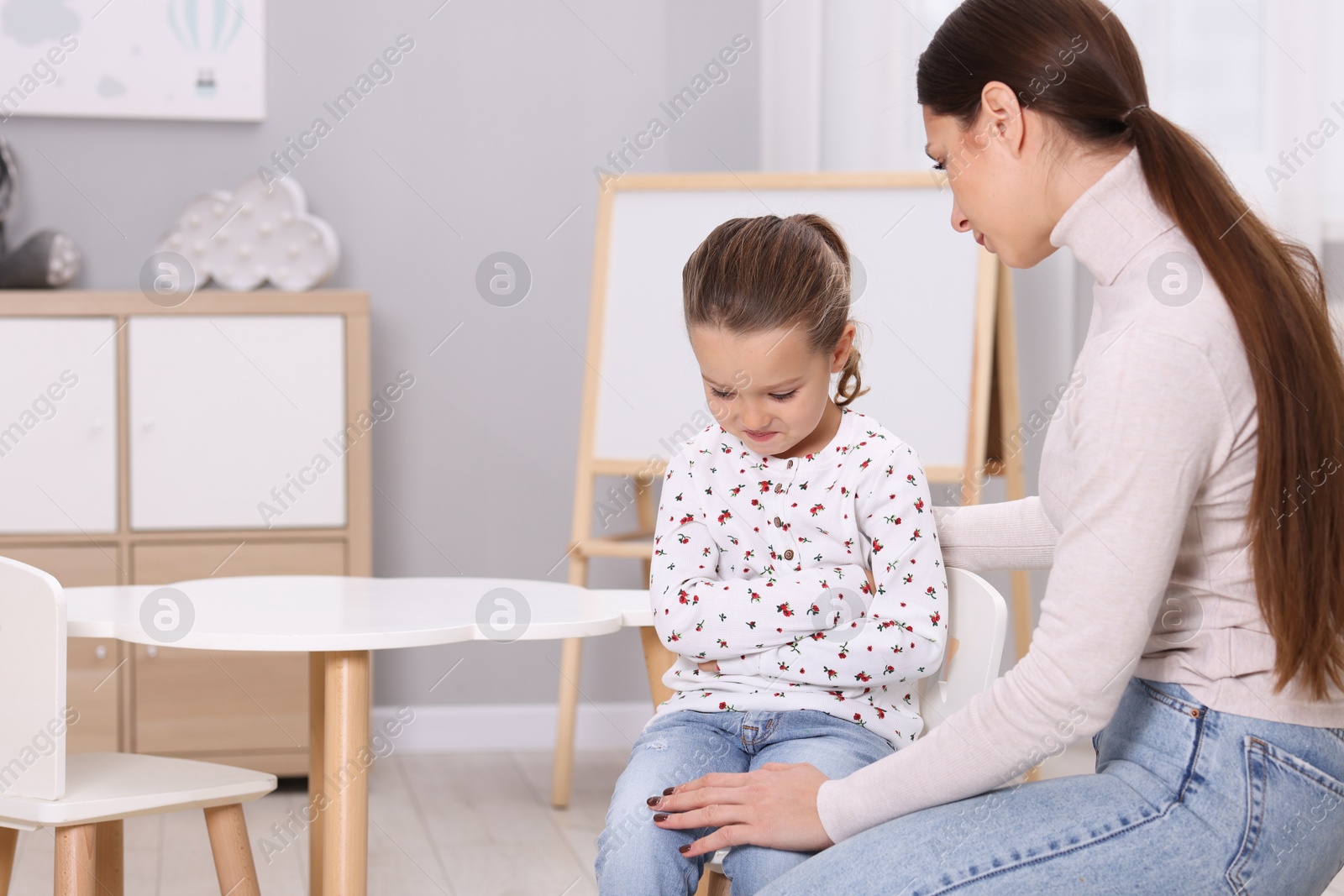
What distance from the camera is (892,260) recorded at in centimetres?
248

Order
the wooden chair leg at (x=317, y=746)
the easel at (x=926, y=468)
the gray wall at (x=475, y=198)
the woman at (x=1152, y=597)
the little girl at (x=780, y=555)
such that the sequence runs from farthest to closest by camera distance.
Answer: the gray wall at (x=475, y=198) < the easel at (x=926, y=468) < the wooden chair leg at (x=317, y=746) < the little girl at (x=780, y=555) < the woman at (x=1152, y=597)

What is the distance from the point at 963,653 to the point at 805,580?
0.17 m

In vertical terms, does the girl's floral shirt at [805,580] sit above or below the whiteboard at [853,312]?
below

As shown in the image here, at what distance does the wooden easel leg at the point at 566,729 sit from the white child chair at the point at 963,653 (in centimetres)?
131

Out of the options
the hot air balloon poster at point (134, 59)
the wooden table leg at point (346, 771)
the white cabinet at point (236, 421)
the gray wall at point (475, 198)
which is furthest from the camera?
the gray wall at point (475, 198)

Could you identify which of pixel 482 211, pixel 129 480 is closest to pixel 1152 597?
pixel 129 480

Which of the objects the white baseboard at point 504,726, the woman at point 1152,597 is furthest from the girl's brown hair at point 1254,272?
the white baseboard at point 504,726

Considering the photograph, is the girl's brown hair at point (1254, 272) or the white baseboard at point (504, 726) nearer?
the girl's brown hair at point (1254, 272)

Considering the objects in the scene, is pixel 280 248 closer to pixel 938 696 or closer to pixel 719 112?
pixel 719 112

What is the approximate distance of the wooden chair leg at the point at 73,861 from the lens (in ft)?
4.03

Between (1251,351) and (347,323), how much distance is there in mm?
2011

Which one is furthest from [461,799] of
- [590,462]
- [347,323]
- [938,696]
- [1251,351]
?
[1251,351]

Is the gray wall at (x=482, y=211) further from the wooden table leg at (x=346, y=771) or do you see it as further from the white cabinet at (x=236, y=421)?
the wooden table leg at (x=346, y=771)

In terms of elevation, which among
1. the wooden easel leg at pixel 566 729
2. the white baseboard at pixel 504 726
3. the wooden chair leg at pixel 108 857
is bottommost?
the white baseboard at pixel 504 726
